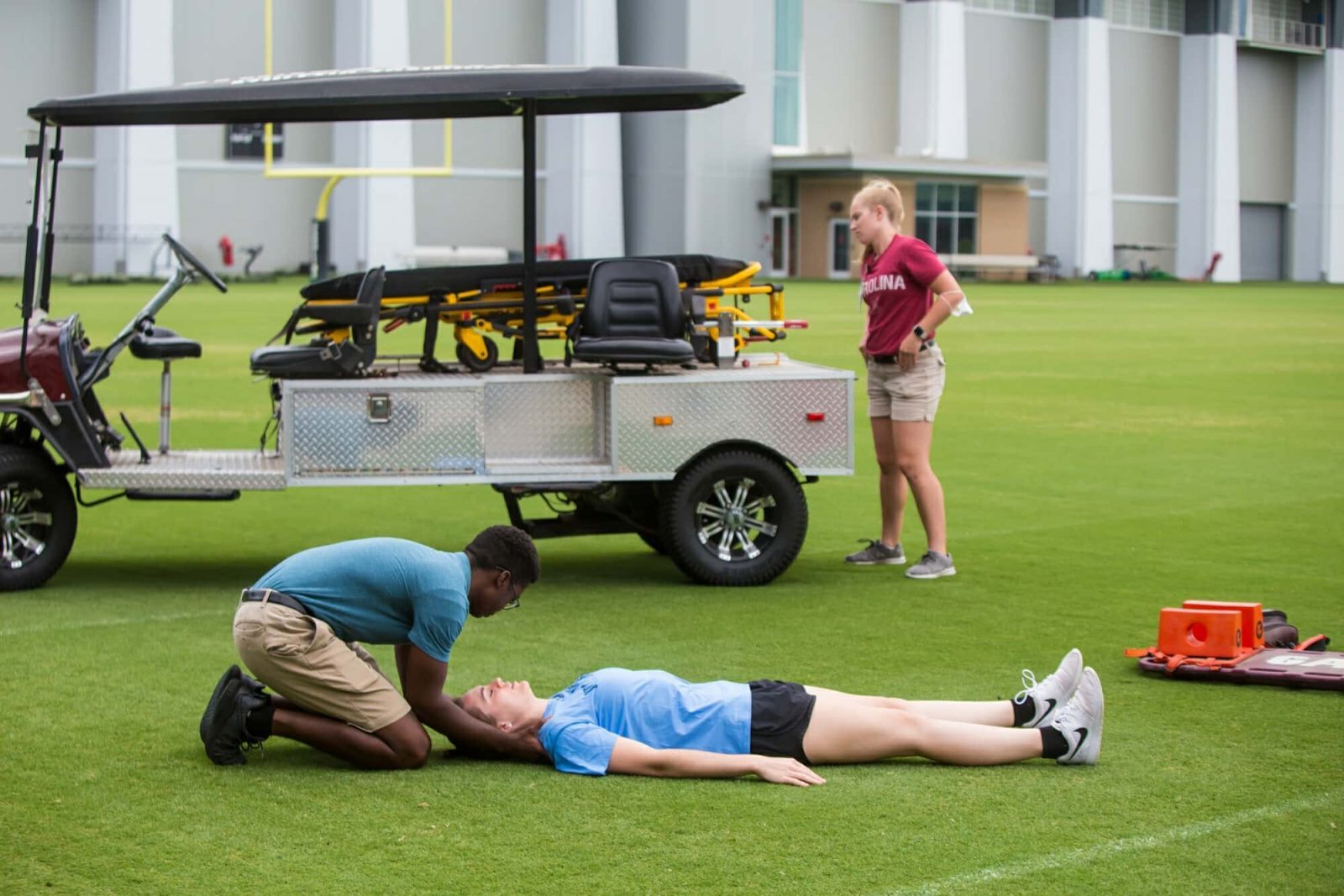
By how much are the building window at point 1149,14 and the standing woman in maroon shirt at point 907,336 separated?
63356 millimetres

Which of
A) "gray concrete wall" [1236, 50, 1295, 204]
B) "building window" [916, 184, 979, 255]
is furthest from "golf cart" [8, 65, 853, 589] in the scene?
"gray concrete wall" [1236, 50, 1295, 204]

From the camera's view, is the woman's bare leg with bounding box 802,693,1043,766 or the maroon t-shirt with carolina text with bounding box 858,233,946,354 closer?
the woman's bare leg with bounding box 802,693,1043,766

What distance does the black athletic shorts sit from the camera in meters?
6.09

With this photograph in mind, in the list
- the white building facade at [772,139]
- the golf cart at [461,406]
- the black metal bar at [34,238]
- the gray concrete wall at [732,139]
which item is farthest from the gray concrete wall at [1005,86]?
the black metal bar at [34,238]

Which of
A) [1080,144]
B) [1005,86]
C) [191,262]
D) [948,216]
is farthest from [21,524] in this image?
[1080,144]

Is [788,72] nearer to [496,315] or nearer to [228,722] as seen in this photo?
[496,315]

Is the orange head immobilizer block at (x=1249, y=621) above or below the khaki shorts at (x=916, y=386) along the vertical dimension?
below

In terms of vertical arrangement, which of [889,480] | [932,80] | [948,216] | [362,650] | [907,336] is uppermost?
[932,80]

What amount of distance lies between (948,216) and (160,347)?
58.4 metres

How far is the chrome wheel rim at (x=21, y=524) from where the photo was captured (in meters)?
9.48

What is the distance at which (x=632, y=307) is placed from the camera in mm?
10094

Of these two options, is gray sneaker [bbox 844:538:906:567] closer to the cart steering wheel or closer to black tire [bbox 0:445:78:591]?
the cart steering wheel

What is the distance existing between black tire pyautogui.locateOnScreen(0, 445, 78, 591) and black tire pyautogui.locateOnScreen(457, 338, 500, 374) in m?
2.41

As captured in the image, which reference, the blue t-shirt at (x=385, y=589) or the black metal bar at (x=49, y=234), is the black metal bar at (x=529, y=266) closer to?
the black metal bar at (x=49, y=234)
